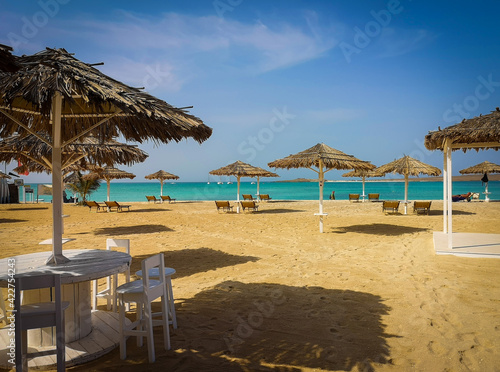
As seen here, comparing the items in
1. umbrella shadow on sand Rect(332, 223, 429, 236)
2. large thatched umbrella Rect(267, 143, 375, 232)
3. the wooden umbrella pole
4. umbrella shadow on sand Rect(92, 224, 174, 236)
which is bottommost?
umbrella shadow on sand Rect(92, 224, 174, 236)

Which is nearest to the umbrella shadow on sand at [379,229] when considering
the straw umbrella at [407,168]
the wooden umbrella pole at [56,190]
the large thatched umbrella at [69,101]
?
the straw umbrella at [407,168]

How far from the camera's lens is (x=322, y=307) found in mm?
4168

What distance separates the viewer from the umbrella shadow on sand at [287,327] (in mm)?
2973

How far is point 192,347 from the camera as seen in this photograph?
314cm

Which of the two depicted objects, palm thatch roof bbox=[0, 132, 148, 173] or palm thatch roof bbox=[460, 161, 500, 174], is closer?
palm thatch roof bbox=[0, 132, 148, 173]

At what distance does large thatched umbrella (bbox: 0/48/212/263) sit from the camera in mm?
2949

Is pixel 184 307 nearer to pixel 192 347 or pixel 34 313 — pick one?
pixel 192 347

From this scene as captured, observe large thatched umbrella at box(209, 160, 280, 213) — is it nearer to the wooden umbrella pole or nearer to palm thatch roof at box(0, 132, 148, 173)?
palm thatch roof at box(0, 132, 148, 173)

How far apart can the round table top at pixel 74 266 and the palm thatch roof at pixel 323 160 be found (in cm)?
794

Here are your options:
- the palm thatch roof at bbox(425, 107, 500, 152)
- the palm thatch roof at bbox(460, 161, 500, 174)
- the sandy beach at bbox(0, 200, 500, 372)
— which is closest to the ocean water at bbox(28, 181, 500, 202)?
the palm thatch roof at bbox(460, 161, 500, 174)

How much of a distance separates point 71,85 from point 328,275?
471cm

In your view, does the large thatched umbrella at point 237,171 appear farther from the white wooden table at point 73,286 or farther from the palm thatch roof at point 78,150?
the white wooden table at point 73,286

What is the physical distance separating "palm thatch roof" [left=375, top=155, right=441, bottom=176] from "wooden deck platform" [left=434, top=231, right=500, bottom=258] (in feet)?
27.6

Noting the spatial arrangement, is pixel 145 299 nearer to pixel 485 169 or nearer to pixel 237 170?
pixel 237 170
